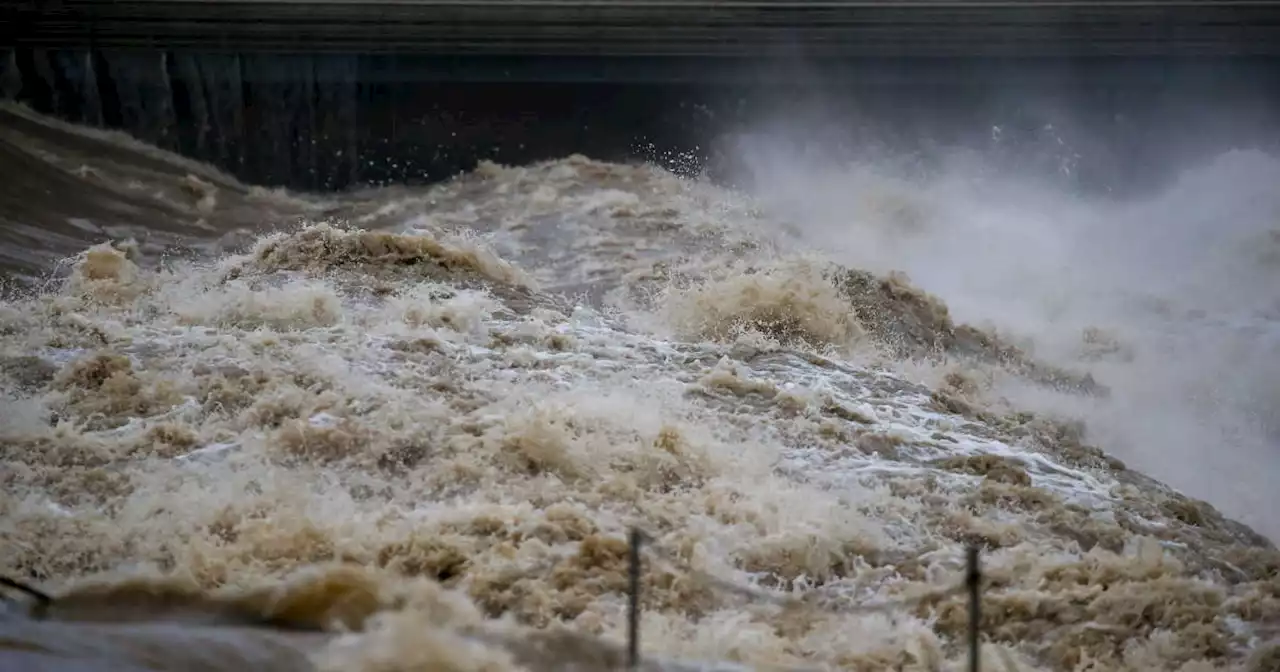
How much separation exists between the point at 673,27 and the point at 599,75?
806 mm

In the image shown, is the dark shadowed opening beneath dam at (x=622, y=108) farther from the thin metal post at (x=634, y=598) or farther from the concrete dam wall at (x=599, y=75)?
the thin metal post at (x=634, y=598)

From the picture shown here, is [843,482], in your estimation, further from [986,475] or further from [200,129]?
[200,129]

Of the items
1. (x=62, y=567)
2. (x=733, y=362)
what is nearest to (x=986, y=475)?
(x=733, y=362)

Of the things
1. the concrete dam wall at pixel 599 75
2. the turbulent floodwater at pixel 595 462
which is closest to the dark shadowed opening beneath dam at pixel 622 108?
the concrete dam wall at pixel 599 75

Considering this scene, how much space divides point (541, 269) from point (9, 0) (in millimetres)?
5518

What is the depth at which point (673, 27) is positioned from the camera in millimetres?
11508

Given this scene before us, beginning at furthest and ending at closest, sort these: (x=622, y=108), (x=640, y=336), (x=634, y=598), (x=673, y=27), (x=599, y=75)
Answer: (x=622, y=108) → (x=599, y=75) → (x=673, y=27) → (x=640, y=336) → (x=634, y=598)

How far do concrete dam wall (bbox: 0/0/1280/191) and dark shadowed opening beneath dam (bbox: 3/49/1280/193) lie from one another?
0.02 m

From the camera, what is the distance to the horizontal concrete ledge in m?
11.2

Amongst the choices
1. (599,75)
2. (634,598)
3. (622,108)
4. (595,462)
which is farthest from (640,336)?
(622,108)

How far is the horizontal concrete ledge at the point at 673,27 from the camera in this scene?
11.2m

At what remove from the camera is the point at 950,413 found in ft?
18.8

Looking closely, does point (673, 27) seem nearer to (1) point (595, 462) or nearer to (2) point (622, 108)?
(2) point (622, 108)

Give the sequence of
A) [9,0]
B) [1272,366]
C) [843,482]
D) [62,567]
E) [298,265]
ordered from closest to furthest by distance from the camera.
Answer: [62,567]
[843,482]
[298,265]
[1272,366]
[9,0]
